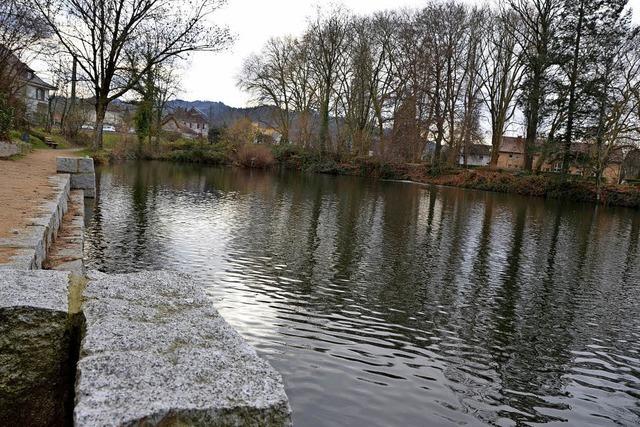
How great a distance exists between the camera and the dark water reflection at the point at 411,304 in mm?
5395

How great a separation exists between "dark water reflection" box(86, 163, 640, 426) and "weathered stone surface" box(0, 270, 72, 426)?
8.69 ft

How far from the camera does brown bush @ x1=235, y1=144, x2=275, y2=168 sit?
47.9 m

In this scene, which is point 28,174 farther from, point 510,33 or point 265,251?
point 510,33

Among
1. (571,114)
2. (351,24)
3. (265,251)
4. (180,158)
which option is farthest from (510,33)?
(265,251)

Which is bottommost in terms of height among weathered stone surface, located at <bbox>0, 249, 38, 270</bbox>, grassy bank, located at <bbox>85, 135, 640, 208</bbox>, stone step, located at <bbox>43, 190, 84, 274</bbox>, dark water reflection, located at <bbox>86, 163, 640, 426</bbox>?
dark water reflection, located at <bbox>86, 163, 640, 426</bbox>

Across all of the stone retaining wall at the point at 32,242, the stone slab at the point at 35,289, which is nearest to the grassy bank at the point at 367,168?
the stone retaining wall at the point at 32,242

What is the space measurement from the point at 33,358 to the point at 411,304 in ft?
22.4

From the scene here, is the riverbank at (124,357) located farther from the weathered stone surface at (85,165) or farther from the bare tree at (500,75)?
the bare tree at (500,75)

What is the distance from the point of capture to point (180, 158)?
5103 cm

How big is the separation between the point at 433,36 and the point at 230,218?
1318 inches

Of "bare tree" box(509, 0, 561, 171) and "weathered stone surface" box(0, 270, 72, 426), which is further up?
"bare tree" box(509, 0, 561, 171)

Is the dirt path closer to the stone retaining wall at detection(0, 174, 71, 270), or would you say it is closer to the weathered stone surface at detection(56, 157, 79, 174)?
the stone retaining wall at detection(0, 174, 71, 270)

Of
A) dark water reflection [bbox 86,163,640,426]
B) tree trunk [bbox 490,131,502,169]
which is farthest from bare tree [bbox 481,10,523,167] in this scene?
dark water reflection [bbox 86,163,640,426]

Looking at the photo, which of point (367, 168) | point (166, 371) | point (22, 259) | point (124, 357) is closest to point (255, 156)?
point (367, 168)
